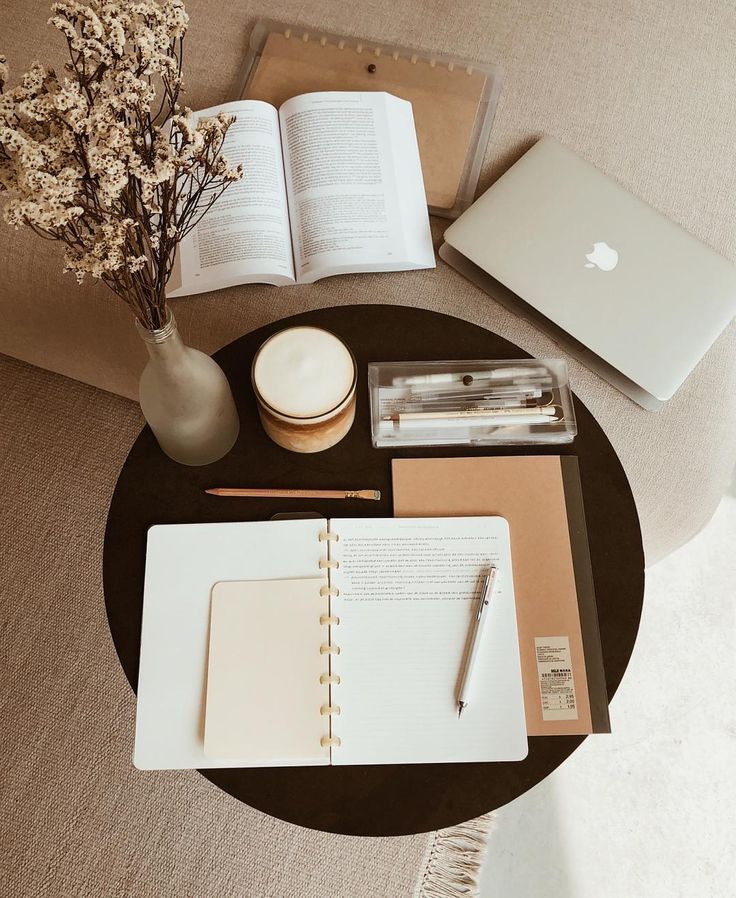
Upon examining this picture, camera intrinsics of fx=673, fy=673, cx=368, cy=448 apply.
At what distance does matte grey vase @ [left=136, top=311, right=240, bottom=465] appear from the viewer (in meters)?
0.57

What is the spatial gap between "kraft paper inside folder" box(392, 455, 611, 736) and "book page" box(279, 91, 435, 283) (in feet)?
1.24

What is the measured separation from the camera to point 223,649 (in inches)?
24.7

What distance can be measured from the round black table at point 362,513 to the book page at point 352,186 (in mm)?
175

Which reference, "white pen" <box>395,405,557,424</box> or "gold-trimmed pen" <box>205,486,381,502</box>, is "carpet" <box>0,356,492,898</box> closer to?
"gold-trimmed pen" <box>205,486,381,502</box>

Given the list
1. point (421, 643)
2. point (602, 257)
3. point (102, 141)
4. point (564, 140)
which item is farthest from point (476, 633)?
point (564, 140)

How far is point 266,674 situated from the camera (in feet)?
2.03

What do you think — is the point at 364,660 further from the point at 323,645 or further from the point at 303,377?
the point at 303,377

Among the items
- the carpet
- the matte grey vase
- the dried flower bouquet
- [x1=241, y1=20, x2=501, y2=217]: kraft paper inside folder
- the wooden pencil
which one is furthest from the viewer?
[x1=241, y1=20, x2=501, y2=217]: kraft paper inside folder

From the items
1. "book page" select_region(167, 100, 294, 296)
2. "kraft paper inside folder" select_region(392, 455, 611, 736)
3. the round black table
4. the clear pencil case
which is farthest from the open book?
"kraft paper inside folder" select_region(392, 455, 611, 736)

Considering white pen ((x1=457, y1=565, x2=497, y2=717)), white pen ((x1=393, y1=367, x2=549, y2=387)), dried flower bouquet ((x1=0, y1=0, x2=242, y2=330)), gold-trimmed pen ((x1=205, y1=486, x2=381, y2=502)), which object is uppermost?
dried flower bouquet ((x1=0, y1=0, x2=242, y2=330))

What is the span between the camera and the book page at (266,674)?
60cm

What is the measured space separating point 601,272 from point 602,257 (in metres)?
0.02

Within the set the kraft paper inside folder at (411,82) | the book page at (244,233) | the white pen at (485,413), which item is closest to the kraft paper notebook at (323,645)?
the white pen at (485,413)

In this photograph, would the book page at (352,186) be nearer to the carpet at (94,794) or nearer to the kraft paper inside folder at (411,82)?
the kraft paper inside folder at (411,82)
